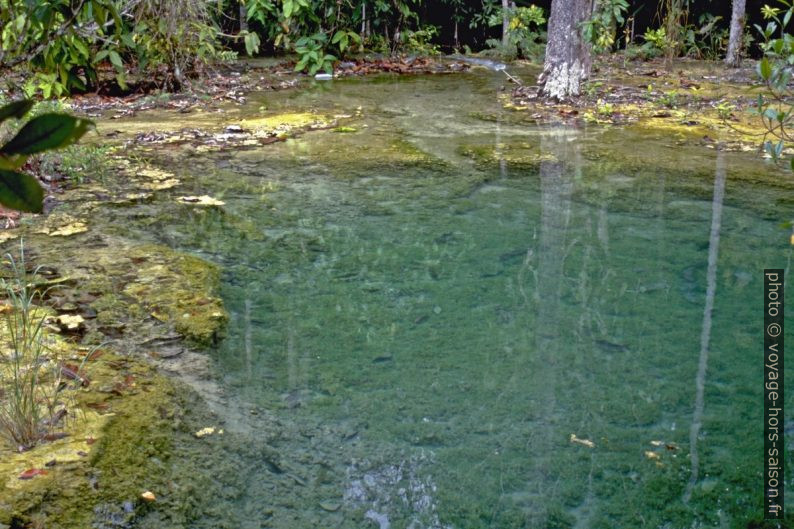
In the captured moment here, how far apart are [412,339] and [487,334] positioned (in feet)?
1.09

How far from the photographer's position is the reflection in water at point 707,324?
2.59m

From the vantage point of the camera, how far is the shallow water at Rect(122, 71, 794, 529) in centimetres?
243

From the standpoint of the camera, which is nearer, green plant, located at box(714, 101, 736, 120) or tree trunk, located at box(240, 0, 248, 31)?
green plant, located at box(714, 101, 736, 120)

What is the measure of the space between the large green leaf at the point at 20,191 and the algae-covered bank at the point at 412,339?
1.48 metres

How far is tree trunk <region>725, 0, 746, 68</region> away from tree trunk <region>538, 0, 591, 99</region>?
3132 mm

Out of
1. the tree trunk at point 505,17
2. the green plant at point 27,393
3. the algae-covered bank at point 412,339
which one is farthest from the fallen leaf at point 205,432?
the tree trunk at point 505,17

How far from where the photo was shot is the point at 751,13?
11.8 m

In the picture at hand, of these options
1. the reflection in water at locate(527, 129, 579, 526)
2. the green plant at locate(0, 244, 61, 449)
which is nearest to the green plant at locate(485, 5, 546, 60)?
the reflection in water at locate(527, 129, 579, 526)

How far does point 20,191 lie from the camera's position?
0.92m

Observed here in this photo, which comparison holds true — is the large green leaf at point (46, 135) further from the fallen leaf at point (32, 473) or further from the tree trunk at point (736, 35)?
the tree trunk at point (736, 35)

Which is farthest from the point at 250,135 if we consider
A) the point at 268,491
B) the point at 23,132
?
the point at 23,132

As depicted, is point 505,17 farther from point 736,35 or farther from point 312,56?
point 736,35

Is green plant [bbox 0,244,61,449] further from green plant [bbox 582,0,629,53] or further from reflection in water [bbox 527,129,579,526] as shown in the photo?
green plant [bbox 582,0,629,53]

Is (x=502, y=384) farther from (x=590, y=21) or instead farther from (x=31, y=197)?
(x=590, y=21)
